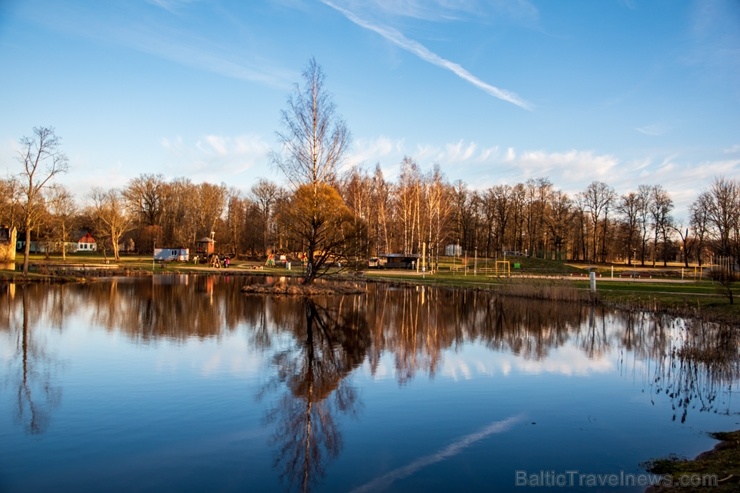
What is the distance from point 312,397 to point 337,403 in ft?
1.82

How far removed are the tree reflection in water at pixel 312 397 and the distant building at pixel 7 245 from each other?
44.6 meters

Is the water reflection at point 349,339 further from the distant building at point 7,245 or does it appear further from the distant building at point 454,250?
the distant building at point 454,250

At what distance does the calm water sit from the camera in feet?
20.9

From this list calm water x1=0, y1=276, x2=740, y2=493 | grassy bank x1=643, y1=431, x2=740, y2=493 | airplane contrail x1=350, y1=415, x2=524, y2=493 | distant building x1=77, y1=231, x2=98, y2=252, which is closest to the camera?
grassy bank x1=643, y1=431, x2=740, y2=493

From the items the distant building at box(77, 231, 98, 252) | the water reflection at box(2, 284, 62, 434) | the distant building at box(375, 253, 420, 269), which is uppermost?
the distant building at box(77, 231, 98, 252)

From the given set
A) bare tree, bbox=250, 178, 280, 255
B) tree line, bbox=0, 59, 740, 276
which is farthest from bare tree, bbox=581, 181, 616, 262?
bare tree, bbox=250, 178, 280, 255

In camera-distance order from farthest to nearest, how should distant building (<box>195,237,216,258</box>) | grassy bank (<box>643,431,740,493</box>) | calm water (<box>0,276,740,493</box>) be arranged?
distant building (<box>195,237,216,258</box>), calm water (<box>0,276,740,493</box>), grassy bank (<box>643,431,740,493</box>)

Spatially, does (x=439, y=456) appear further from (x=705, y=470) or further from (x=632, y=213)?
(x=632, y=213)

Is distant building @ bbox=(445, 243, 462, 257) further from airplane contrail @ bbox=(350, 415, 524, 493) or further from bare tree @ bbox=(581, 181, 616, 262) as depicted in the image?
airplane contrail @ bbox=(350, 415, 524, 493)

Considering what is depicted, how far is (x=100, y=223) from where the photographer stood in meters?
71.8

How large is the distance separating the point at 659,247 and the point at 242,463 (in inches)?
3595

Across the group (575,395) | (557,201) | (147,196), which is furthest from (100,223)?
(575,395)

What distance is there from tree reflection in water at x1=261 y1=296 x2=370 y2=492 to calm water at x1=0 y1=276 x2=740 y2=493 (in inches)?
1.5

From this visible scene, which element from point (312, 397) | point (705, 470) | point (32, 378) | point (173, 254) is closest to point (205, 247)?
point (173, 254)
